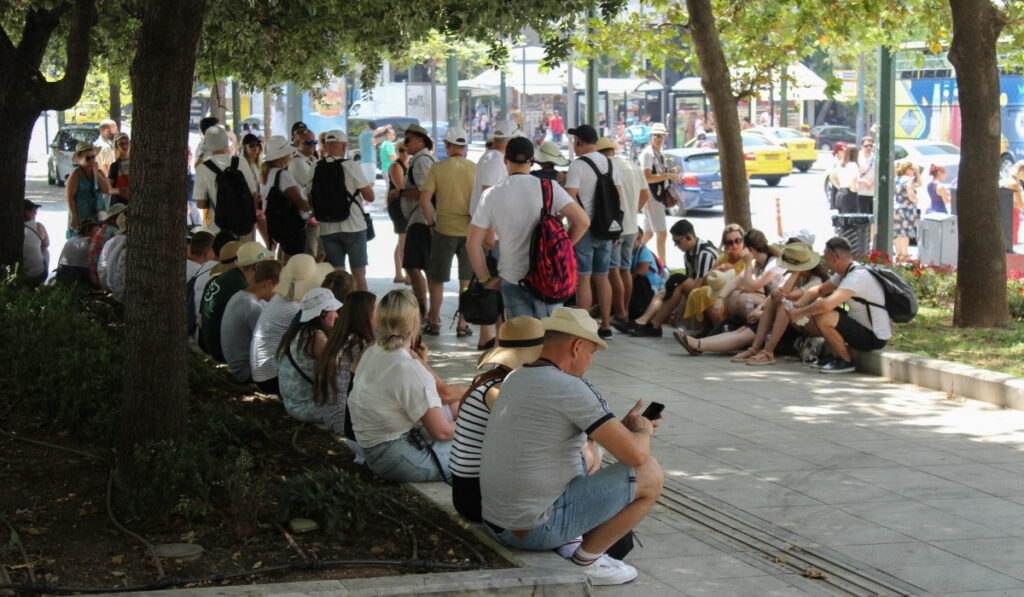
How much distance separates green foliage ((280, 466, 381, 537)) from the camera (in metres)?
5.82

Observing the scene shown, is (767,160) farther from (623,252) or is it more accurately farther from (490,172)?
(490,172)

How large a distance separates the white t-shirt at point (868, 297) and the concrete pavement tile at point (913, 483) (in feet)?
9.60

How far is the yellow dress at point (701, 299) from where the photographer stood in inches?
468

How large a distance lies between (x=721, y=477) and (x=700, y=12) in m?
7.62

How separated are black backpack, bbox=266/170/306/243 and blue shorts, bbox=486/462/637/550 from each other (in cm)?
829

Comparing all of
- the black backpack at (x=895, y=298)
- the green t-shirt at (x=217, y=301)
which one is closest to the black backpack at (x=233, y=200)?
the green t-shirt at (x=217, y=301)

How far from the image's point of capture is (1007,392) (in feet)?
30.2

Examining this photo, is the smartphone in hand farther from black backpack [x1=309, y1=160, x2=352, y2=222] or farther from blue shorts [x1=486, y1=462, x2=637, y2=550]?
black backpack [x1=309, y1=160, x2=352, y2=222]

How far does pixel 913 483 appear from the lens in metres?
7.29

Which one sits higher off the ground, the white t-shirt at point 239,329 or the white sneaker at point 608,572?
the white t-shirt at point 239,329

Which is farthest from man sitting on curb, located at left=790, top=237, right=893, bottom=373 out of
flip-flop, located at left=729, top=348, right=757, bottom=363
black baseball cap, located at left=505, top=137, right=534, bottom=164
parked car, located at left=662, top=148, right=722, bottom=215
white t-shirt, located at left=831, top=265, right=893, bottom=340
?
parked car, located at left=662, top=148, right=722, bottom=215

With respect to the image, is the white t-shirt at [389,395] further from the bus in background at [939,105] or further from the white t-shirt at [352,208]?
the bus in background at [939,105]

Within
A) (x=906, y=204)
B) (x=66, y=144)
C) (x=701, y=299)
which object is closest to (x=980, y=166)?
(x=701, y=299)

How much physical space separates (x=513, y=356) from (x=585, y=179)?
551 centimetres
